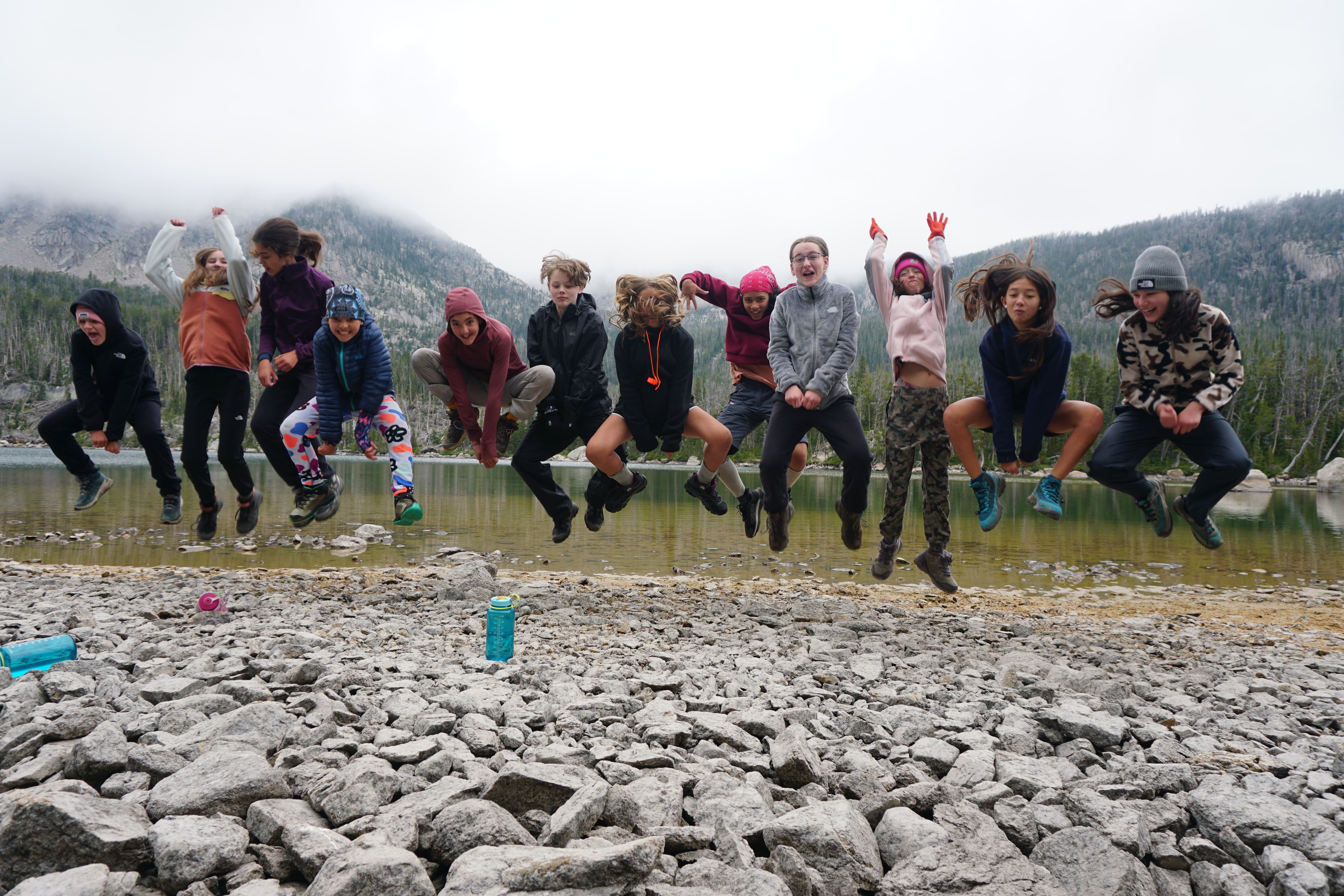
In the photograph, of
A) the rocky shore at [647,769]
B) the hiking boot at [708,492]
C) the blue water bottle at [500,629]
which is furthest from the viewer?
the hiking boot at [708,492]

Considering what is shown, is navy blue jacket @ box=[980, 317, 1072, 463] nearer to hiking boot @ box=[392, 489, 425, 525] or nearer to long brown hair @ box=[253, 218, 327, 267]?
hiking boot @ box=[392, 489, 425, 525]

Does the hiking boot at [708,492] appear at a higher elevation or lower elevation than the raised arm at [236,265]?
lower

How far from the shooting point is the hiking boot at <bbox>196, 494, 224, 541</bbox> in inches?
316

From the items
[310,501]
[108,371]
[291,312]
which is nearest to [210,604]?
[310,501]

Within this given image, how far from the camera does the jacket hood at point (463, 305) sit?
688 cm

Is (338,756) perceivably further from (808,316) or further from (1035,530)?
(1035,530)

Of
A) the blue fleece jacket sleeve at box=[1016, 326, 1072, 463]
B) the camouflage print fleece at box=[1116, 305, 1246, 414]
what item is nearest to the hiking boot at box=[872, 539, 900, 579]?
the blue fleece jacket sleeve at box=[1016, 326, 1072, 463]

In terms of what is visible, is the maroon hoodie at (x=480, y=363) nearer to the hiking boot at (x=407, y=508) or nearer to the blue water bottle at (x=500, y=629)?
the hiking boot at (x=407, y=508)

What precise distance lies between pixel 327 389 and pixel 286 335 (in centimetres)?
95

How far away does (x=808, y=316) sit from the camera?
23.4 feet

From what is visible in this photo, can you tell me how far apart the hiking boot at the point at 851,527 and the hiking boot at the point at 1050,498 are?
5.96 ft

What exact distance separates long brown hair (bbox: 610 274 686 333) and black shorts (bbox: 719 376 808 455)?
1.20m

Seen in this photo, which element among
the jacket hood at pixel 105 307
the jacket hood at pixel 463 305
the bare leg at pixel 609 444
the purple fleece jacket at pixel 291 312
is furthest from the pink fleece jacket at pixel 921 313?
the jacket hood at pixel 105 307

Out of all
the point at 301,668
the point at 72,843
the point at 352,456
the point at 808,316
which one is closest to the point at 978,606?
the point at 808,316
